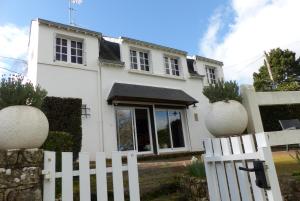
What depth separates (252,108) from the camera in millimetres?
3131

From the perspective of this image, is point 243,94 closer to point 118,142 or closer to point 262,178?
point 262,178

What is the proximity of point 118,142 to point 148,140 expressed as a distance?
1908mm

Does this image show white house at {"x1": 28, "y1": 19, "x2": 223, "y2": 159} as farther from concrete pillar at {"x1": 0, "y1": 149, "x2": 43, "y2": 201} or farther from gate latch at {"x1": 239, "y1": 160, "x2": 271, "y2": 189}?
gate latch at {"x1": 239, "y1": 160, "x2": 271, "y2": 189}

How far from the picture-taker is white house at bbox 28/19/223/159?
11617mm

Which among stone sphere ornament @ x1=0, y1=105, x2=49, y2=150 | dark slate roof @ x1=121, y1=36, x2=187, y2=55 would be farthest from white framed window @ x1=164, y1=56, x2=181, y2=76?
stone sphere ornament @ x1=0, y1=105, x2=49, y2=150

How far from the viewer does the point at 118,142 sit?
12148 millimetres

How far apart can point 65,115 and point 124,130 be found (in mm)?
3367

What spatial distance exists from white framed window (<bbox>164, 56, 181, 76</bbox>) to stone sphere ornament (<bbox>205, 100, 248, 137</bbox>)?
Answer: 41.9 ft

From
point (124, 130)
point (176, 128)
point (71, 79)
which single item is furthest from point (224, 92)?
point (176, 128)

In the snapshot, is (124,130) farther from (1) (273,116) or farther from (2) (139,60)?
(1) (273,116)

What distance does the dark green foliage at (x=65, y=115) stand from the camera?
9.98 metres

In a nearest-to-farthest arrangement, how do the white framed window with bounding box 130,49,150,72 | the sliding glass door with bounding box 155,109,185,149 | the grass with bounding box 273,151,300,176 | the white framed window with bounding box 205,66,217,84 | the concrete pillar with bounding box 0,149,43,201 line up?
the concrete pillar with bounding box 0,149,43,201 → the grass with bounding box 273,151,300,176 → the sliding glass door with bounding box 155,109,185,149 → the white framed window with bounding box 130,49,150,72 → the white framed window with bounding box 205,66,217,84

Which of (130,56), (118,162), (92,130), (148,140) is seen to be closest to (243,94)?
(118,162)

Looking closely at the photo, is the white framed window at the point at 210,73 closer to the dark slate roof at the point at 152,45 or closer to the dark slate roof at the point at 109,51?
the dark slate roof at the point at 152,45
